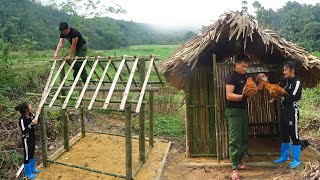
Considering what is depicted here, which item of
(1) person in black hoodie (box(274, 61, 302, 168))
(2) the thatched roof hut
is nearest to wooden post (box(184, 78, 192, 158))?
(2) the thatched roof hut

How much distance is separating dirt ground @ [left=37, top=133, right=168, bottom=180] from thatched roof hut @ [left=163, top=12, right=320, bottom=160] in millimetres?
991

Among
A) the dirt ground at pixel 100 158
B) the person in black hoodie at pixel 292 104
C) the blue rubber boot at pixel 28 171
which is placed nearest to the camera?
the person in black hoodie at pixel 292 104

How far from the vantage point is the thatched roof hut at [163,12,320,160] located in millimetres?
6016

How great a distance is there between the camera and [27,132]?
5648 mm

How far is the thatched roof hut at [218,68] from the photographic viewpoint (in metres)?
6.02

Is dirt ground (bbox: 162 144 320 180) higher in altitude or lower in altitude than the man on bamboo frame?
lower

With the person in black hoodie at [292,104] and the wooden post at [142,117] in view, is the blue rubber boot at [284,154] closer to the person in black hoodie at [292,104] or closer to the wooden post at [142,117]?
the person in black hoodie at [292,104]

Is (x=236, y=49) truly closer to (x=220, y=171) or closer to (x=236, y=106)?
(x=236, y=106)

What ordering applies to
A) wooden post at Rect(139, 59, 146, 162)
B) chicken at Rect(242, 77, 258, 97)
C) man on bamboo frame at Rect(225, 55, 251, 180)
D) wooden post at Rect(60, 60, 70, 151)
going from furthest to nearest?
wooden post at Rect(60, 60, 70, 151) < wooden post at Rect(139, 59, 146, 162) < man on bamboo frame at Rect(225, 55, 251, 180) < chicken at Rect(242, 77, 258, 97)

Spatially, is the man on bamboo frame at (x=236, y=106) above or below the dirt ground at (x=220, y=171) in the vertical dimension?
above

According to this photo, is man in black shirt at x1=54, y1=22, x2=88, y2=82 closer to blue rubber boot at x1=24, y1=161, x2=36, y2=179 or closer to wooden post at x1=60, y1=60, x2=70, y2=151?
wooden post at x1=60, y1=60, x2=70, y2=151

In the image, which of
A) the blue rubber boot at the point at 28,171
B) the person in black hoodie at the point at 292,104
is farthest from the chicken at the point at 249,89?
the blue rubber boot at the point at 28,171

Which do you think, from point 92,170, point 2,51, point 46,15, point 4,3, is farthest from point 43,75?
point 46,15

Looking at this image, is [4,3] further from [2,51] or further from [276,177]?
[276,177]
